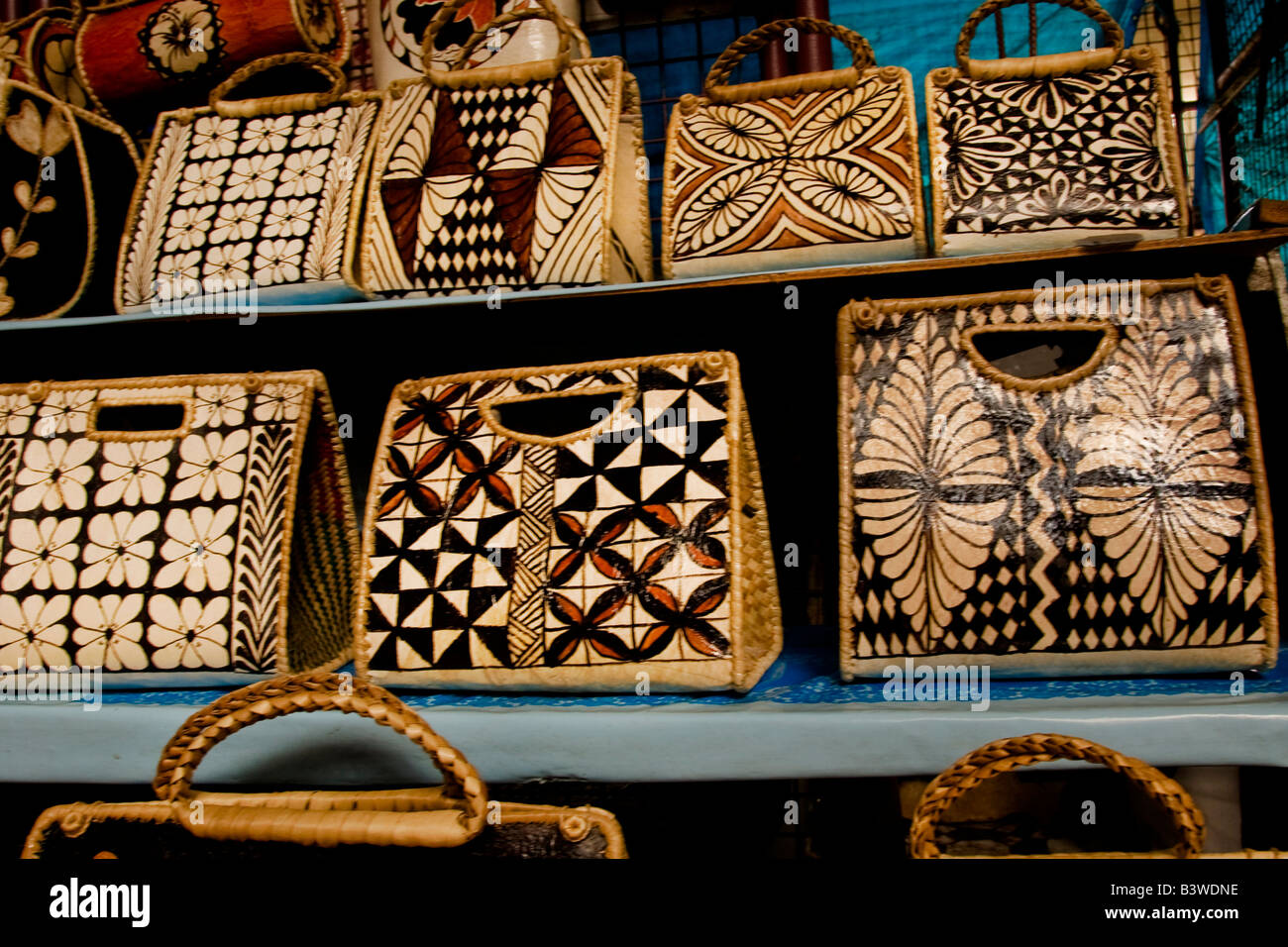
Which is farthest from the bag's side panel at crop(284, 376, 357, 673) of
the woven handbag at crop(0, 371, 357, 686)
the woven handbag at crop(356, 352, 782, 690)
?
the woven handbag at crop(356, 352, 782, 690)

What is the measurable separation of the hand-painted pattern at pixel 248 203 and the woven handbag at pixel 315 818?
687 mm

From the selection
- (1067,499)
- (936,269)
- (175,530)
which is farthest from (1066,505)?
(175,530)

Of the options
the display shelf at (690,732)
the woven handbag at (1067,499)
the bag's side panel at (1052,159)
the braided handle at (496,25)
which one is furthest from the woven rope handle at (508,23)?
the display shelf at (690,732)

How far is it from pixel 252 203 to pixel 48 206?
32 cm

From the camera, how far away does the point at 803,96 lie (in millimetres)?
1228

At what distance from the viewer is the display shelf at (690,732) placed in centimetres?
85

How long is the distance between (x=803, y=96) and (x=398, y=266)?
0.62m

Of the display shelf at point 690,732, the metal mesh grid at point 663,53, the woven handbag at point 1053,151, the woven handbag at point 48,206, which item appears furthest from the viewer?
the metal mesh grid at point 663,53

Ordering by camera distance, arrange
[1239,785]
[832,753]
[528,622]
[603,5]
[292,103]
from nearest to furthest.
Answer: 1. [832,753]
2. [528,622]
3. [1239,785]
4. [292,103]
5. [603,5]

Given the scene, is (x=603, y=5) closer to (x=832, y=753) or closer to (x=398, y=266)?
→ (x=398, y=266)

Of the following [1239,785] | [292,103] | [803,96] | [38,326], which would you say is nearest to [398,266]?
[292,103]

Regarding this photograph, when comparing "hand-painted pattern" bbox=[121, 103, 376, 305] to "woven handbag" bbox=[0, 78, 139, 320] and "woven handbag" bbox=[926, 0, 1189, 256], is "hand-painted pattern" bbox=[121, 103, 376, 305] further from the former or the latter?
"woven handbag" bbox=[926, 0, 1189, 256]

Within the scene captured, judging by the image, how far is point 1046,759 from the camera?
0.69 meters

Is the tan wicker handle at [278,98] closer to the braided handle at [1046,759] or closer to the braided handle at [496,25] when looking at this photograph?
the braided handle at [496,25]
